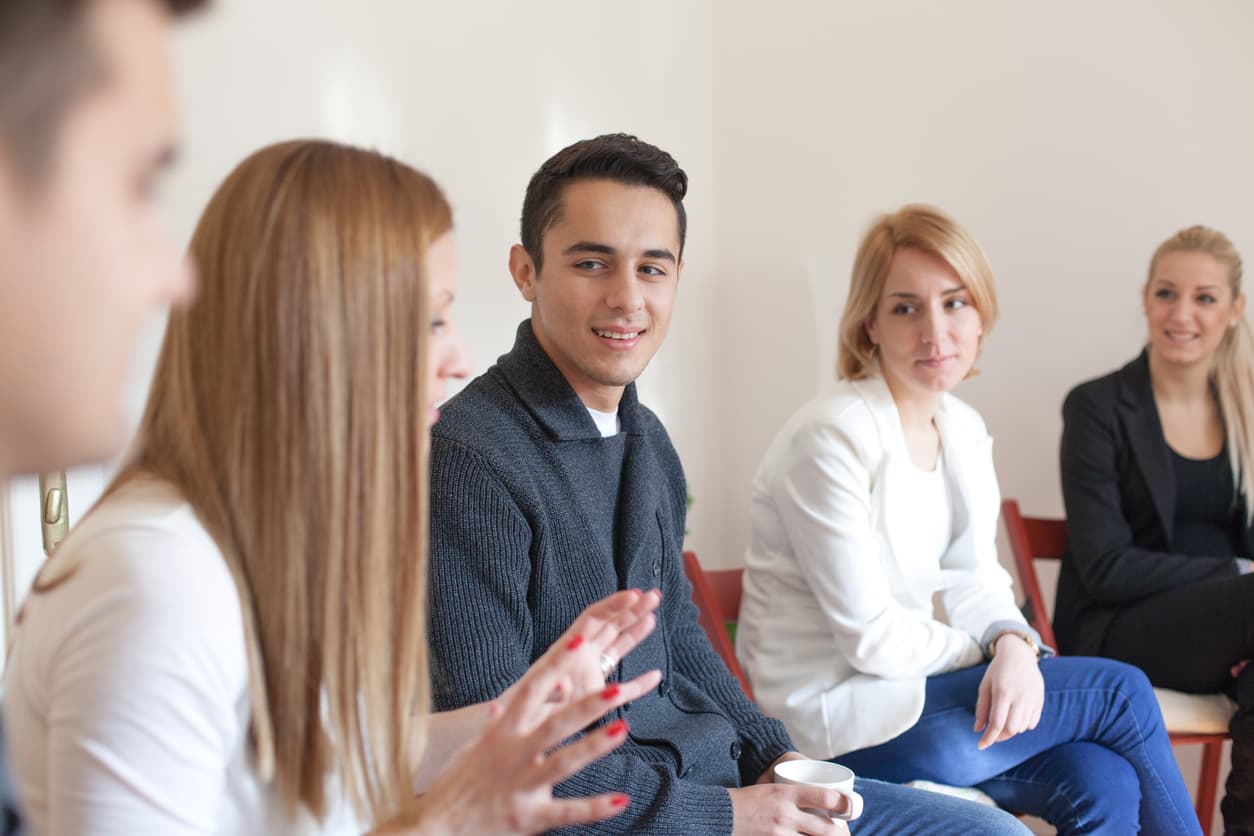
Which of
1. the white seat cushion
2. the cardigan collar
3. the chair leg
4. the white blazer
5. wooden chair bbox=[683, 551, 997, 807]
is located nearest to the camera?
the cardigan collar

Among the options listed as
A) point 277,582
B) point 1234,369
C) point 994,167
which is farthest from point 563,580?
point 994,167

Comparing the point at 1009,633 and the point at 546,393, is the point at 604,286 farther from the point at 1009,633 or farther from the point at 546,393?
the point at 1009,633

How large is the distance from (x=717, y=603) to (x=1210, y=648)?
3.15 ft

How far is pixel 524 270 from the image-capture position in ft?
5.63

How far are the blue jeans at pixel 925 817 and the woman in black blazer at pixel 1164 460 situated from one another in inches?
38.1

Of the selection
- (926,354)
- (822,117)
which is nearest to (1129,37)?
(822,117)

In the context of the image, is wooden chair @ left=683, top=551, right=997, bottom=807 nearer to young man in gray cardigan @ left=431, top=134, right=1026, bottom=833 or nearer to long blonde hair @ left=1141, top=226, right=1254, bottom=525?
young man in gray cardigan @ left=431, top=134, right=1026, bottom=833

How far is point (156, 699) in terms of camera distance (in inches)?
30.5

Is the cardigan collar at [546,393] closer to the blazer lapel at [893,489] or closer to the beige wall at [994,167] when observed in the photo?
the blazer lapel at [893,489]

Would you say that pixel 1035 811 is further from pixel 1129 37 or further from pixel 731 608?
pixel 1129 37

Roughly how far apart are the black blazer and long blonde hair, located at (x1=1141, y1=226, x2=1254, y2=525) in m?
0.11

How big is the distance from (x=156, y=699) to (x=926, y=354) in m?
1.57

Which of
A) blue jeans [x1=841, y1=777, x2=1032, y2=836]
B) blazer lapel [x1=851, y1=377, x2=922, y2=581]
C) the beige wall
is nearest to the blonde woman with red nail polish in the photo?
blue jeans [x1=841, y1=777, x2=1032, y2=836]

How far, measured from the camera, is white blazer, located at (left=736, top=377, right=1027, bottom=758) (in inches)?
72.7
